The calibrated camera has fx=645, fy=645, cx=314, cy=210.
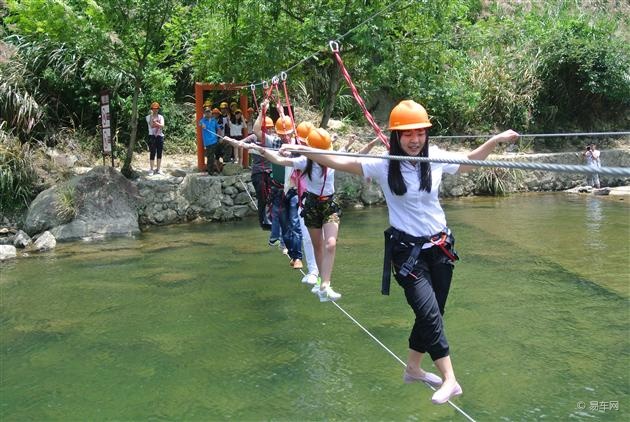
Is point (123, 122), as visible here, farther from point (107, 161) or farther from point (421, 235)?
point (421, 235)

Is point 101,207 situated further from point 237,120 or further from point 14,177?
point 237,120

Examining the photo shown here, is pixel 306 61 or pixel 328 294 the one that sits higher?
pixel 306 61

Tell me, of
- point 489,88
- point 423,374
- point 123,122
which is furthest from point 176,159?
point 423,374

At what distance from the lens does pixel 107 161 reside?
1463cm

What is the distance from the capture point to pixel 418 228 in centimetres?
351

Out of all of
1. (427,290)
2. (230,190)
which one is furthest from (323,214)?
(230,190)

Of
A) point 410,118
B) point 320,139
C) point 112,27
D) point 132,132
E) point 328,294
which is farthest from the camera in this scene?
point 132,132

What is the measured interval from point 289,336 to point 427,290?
298cm

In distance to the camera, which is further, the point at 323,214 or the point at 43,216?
the point at 43,216

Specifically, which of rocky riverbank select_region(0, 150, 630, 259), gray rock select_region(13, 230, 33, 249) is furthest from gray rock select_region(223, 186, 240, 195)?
gray rock select_region(13, 230, 33, 249)

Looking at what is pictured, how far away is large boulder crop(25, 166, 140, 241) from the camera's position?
11.5 m

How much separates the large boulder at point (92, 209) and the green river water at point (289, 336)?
43.3 inches

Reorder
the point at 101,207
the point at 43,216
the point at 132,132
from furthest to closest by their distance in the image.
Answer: the point at 132,132 < the point at 101,207 < the point at 43,216

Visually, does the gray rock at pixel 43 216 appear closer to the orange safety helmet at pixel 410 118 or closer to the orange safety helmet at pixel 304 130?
the orange safety helmet at pixel 304 130
